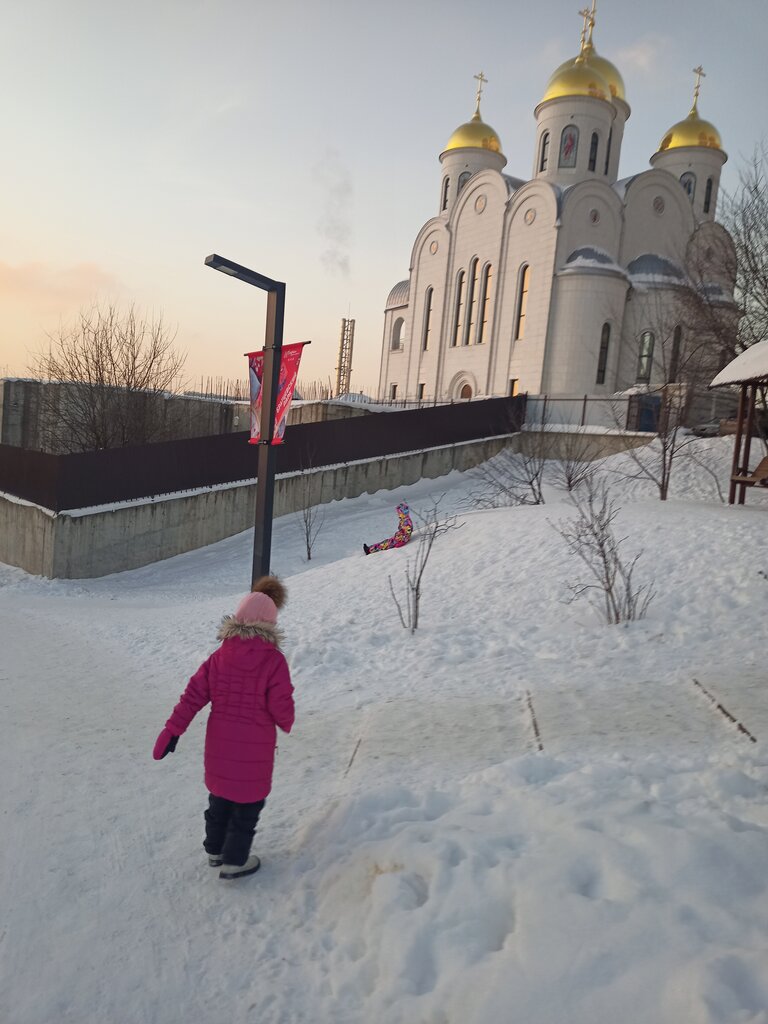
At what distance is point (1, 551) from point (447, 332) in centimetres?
2666

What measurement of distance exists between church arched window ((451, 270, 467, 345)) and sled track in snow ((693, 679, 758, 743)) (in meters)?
32.5

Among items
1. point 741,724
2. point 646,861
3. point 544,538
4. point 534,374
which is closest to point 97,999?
point 646,861

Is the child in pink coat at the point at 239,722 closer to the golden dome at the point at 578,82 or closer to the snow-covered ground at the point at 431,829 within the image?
the snow-covered ground at the point at 431,829

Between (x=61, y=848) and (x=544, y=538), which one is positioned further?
(x=544, y=538)

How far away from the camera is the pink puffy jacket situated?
3.57m

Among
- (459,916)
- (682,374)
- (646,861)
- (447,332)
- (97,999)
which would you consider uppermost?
(447,332)

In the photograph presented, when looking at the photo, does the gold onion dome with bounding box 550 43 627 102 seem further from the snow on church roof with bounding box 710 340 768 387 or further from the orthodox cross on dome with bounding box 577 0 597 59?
the snow on church roof with bounding box 710 340 768 387

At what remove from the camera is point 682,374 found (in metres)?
22.2

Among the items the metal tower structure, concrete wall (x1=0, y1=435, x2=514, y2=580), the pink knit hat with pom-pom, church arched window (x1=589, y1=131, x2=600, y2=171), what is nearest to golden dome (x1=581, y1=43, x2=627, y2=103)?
church arched window (x1=589, y1=131, x2=600, y2=171)

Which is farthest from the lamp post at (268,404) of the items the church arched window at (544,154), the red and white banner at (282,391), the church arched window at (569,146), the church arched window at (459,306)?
the church arched window at (544,154)

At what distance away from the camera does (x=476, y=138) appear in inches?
1604

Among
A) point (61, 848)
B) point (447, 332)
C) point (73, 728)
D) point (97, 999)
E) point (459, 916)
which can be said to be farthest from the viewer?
point (447, 332)

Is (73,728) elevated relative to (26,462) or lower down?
lower down

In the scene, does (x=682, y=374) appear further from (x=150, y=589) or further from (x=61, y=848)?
(x=61, y=848)
